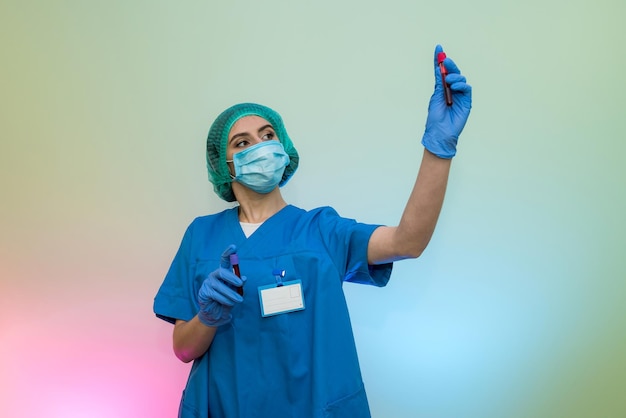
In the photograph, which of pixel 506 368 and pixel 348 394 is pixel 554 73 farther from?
pixel 348 394

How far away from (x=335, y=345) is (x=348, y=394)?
0.11 metres

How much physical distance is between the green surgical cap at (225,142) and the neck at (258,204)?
63 millimetres

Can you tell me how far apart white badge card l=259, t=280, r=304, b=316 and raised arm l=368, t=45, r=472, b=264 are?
295mm

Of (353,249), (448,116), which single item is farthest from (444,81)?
(353,249)

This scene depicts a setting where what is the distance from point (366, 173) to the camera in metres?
1.69

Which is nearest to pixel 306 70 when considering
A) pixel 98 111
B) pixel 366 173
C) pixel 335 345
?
pixel 366 173

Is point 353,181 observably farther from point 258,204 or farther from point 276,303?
point 276,303

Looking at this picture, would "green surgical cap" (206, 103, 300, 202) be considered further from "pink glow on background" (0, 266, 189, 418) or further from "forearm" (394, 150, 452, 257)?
"pink glow on background" (0, 266, 189, 418)

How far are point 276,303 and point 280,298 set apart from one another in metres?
0.01

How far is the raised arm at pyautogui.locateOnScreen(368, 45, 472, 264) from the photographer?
968 mm

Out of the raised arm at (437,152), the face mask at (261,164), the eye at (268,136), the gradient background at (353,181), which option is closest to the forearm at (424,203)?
the raised arm at (437,152)

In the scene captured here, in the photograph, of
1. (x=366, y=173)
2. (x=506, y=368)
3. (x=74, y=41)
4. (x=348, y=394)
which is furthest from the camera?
(x=74, y=41)

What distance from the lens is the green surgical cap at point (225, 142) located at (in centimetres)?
133

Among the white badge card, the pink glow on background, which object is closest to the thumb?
the white badge card
